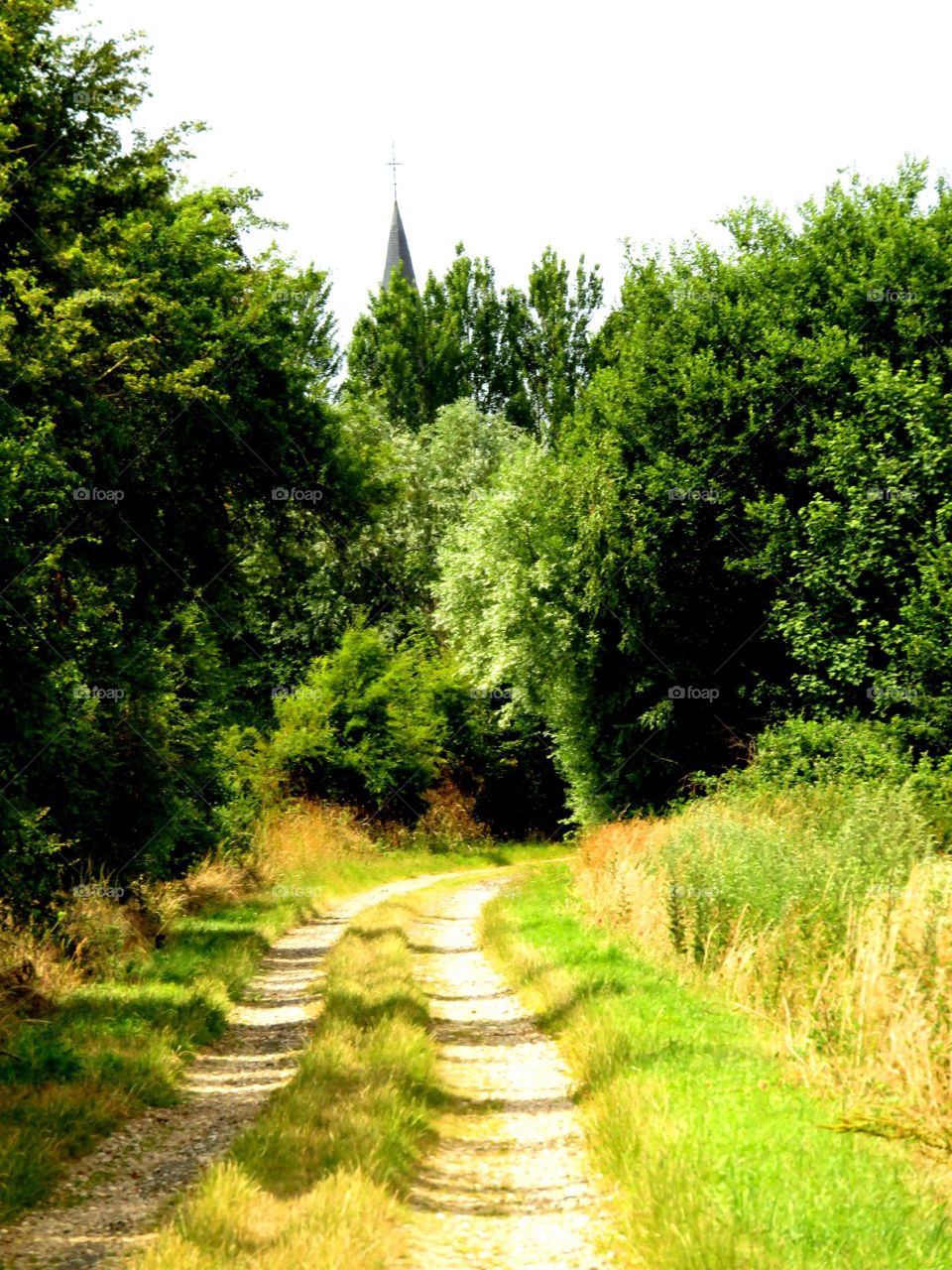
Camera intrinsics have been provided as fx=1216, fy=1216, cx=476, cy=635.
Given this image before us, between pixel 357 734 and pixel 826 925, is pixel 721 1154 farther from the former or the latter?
pixel 357 734

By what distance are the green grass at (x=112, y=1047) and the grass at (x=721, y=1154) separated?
3498 millimetres

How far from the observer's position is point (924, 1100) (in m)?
7.50

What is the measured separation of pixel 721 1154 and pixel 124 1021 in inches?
260

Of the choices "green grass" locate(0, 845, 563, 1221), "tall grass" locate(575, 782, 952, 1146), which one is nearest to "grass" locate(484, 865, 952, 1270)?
"tall grass" locate(575, 782, 952, 1146)

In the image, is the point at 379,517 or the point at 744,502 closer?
the point at 379,517

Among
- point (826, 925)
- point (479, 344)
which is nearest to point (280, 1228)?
point (826, 925)

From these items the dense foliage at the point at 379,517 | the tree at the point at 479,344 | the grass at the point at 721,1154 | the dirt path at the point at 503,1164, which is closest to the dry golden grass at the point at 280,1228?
the dirt path at the point at 503,1164

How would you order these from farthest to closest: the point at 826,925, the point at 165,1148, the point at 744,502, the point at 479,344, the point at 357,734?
1. the point at 479,344
2. the point at 357,734
3. the point at 744,502
4. the point at 826,925
5. the point at 165,1148

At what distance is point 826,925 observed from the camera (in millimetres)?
10172

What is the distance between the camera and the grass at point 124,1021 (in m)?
8.25

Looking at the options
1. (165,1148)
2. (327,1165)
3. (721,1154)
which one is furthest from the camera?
(165,1148)

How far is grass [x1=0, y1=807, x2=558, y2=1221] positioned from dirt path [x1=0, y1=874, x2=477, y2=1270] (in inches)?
6.9

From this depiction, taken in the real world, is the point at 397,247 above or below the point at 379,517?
above

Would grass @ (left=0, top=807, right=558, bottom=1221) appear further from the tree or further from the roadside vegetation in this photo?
the tree
